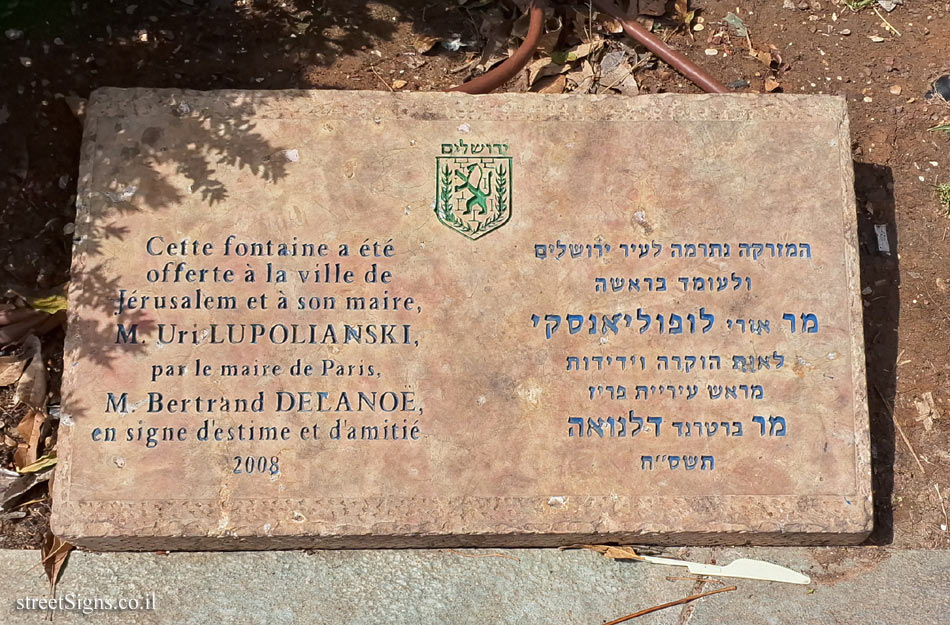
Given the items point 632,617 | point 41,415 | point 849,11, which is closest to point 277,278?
point 41,415

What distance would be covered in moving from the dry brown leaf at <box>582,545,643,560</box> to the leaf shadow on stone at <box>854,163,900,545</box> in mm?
1035

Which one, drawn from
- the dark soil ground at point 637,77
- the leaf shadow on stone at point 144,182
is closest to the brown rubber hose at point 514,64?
the dark soil ground at point 637,77

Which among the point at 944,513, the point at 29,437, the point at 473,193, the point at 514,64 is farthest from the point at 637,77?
the point at 29,437

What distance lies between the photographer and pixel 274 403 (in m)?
3.10

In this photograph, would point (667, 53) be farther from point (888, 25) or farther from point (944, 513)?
point (944, 513)

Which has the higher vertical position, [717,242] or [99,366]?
[717,242]

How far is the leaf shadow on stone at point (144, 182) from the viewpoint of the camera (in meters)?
3.13

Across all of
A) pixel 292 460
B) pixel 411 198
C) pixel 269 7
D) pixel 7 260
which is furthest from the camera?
pixel 269 7

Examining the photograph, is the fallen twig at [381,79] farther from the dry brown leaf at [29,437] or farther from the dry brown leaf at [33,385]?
the dry brown leaf at [29,437]

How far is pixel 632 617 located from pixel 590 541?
1.16 ft

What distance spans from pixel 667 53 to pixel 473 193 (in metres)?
1.43

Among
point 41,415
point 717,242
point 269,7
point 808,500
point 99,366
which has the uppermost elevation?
point 269,7

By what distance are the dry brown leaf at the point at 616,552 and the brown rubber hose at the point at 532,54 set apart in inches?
85.3

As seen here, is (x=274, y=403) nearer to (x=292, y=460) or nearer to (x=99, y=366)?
(x=292, y=460)
